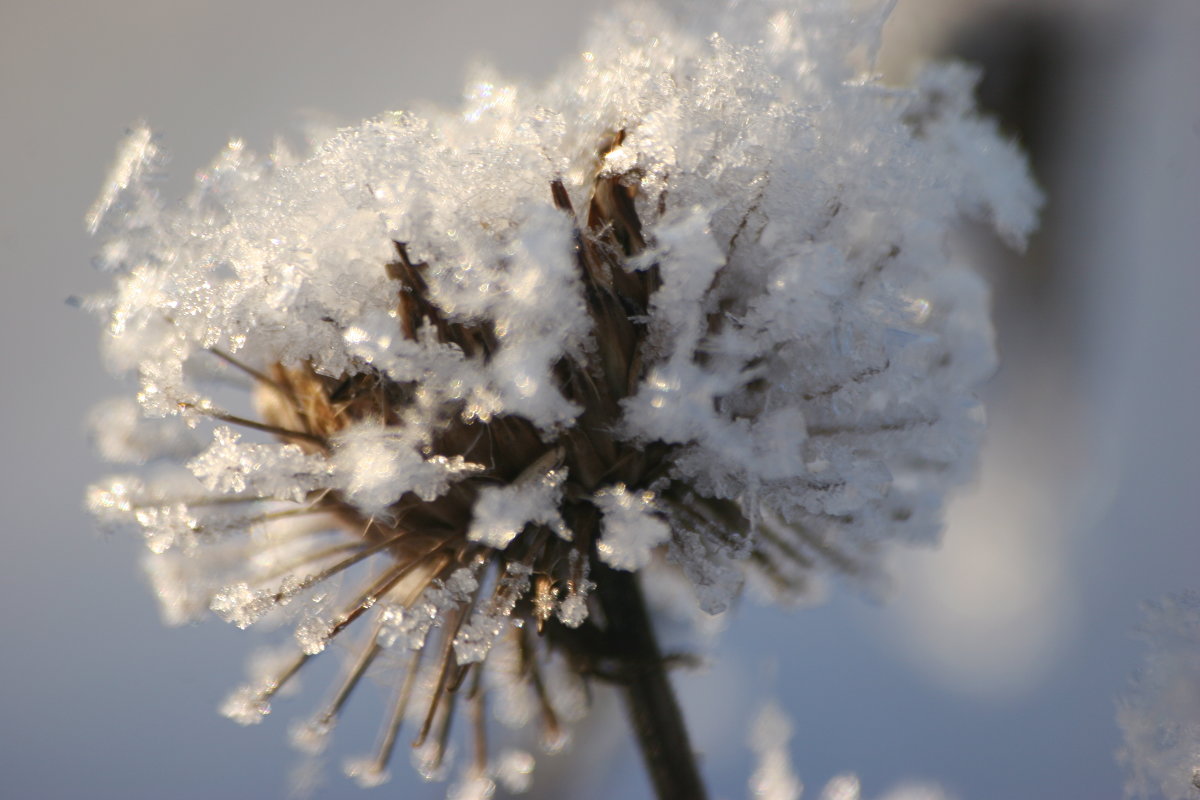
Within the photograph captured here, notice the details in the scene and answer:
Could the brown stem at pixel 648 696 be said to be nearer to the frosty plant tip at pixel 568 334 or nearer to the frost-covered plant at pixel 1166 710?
the frosty plant tip at pixel 568 334

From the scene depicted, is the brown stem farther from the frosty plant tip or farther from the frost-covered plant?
the frost-covered plant

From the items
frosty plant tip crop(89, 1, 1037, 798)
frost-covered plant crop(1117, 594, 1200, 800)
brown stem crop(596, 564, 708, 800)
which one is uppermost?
frosty plant tip crop(89, 1, 1037, 798)

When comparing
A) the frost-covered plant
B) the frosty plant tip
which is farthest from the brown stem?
the frost-covered plant

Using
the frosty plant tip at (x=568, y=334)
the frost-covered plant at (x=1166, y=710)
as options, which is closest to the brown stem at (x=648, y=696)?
the frosty plant tip at (x=568, y=334)

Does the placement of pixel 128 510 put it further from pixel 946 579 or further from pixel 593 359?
pixel 946 579

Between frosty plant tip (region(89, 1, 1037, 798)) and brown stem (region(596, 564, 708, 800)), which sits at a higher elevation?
frosty plant tip (region(89, 1, 1037, 798))

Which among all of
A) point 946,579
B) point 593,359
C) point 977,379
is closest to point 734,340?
point 593,359
